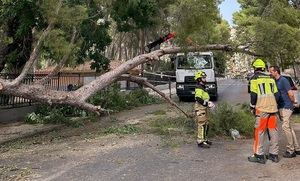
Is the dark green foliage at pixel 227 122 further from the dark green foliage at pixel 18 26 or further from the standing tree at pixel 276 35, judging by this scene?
the dark green foliage at pixel 18 26

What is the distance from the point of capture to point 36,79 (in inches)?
647

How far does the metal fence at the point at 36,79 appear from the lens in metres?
16.3

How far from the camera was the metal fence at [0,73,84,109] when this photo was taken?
1627 centimetres

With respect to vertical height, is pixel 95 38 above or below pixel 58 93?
above

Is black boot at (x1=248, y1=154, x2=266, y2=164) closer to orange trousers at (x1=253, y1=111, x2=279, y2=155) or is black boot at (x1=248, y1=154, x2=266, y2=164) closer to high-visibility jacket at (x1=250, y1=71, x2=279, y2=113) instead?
orange trousers at (x1=253, y1=111, x2=279, y2=155)

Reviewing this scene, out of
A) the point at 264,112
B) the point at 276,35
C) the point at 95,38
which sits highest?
the point at 95,38

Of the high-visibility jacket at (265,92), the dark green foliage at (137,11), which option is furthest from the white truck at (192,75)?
the high-visibility jacket at (265,92)

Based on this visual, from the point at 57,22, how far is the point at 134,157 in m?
4.91

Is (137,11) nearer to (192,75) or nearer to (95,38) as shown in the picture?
(95,38)

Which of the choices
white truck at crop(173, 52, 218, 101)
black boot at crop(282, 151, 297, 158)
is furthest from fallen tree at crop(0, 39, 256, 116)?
white truck at crop(173, 52, 218, 101)

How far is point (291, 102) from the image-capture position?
31.3 feet

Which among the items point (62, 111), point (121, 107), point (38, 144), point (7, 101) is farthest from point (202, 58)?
point (38, 144)

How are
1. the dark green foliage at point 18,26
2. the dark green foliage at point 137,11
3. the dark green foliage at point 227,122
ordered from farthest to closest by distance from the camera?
the dark green foliage at point 137,11
the dark green foliage at point 18,26
the dark green foliage at point 227,122

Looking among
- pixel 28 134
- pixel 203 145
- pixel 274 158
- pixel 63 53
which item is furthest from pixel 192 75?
pixel 274 158
